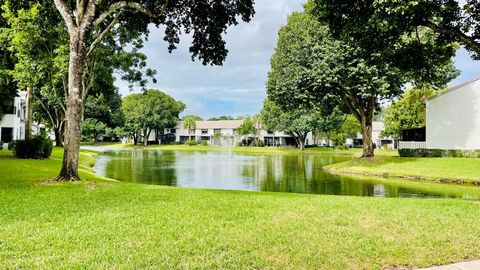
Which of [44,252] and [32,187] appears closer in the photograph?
[44,252]

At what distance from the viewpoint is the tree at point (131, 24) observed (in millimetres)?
13875

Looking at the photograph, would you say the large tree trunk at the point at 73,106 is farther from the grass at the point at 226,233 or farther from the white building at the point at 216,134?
the white building at the point at 216,134

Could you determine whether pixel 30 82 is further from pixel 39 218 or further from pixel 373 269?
pixel 373 269

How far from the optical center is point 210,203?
10031 millimetres

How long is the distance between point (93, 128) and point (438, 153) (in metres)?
78.2

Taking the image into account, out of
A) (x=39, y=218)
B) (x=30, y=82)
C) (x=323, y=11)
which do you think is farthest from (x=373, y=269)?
(x=30, y=82)

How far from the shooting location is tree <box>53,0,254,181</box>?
1388cm

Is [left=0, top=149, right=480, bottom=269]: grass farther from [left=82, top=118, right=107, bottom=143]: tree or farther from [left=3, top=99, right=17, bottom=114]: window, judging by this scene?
[left=82, top=118, right=107, bottom=143]: tree

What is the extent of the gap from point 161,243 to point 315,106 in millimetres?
29300

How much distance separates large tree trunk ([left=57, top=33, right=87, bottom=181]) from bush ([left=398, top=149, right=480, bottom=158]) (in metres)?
27.0

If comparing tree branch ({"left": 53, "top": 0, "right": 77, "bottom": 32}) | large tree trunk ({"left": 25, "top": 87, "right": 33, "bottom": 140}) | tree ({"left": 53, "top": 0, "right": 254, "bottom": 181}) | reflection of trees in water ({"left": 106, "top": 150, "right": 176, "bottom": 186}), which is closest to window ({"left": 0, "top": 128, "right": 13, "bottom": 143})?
reflection of trees in water ({"left": 106, "top": 150, "right": 176, "bottom": 186})

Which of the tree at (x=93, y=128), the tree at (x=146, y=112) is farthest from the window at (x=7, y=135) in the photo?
the tree at (x=146, y=112)

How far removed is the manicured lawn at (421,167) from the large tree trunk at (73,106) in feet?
70.4

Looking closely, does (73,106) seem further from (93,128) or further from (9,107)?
(93,128)
